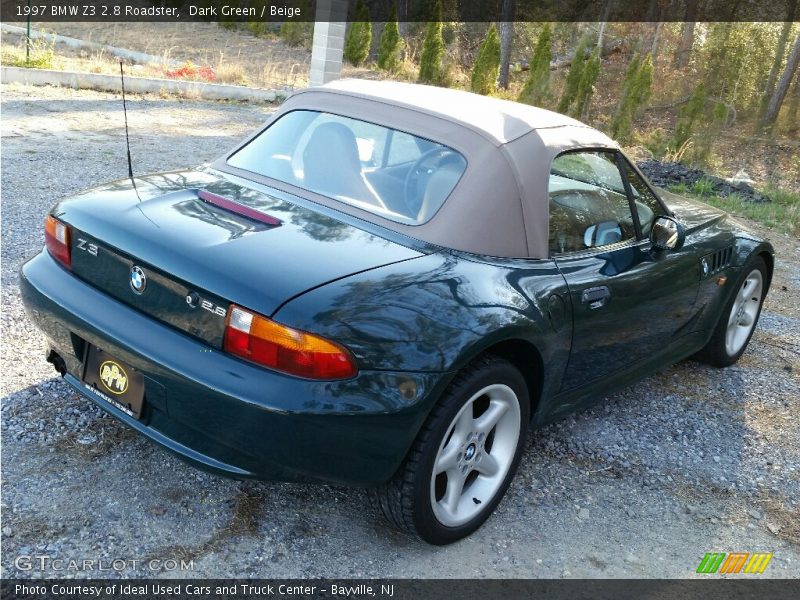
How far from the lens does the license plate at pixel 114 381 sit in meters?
2.63

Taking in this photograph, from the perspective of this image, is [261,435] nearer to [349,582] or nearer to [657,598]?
[349,582]

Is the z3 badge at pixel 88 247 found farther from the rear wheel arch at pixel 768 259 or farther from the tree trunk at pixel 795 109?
the tree trunk at pixel 795 109

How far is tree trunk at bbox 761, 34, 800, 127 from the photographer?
82.0 feet

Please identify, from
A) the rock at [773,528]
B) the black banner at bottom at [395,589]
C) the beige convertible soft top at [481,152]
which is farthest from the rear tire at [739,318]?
the black banner at bottom at [395,589]

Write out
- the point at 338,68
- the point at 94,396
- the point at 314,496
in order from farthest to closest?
the point at 338,68
the point at 314,496
the point at 94,396

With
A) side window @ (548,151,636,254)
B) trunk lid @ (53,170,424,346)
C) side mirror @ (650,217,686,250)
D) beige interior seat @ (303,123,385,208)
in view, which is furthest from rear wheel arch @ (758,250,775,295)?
trunk lid @ (53,170,424,346)

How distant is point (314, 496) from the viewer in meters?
3.13

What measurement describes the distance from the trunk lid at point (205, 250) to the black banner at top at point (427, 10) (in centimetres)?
1900

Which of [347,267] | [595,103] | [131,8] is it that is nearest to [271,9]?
[131,8]

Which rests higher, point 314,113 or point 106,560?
point 314,113

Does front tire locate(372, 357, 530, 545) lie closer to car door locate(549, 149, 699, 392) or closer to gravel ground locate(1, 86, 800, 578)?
gravel ground locate(1, 86, 800, 578)

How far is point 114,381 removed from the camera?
2.71 m

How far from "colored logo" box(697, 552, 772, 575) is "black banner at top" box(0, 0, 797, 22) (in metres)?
19.6

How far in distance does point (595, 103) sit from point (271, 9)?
11825 mm
